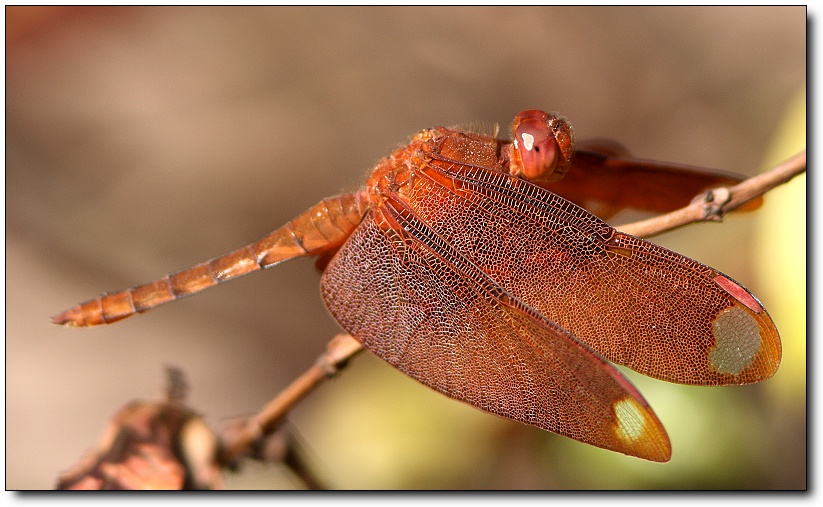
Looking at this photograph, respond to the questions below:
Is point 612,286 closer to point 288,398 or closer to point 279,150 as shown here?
point 288,398

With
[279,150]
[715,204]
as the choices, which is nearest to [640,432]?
[715,204]

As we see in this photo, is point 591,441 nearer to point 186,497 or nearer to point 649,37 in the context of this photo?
point 186,497

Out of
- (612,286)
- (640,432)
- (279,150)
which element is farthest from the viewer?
(279,150)

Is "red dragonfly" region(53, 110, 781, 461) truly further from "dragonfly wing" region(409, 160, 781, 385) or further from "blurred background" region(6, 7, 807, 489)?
"blurred background" region(6, 7, 807, 489)

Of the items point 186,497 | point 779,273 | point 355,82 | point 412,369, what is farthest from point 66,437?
point 779,273

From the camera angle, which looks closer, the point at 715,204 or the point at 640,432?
the point at 640,432

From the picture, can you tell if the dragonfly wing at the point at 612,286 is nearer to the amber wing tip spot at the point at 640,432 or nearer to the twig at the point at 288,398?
the amber wing tip spot at the point at 640,432
